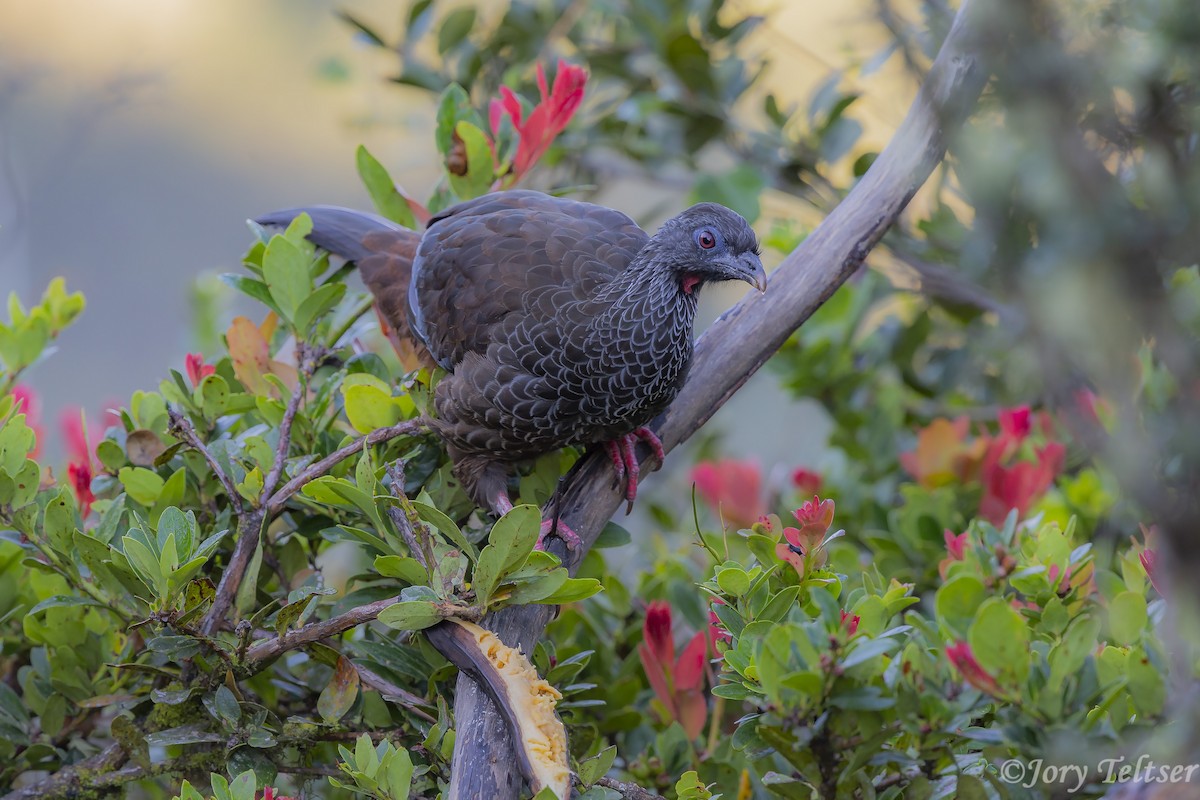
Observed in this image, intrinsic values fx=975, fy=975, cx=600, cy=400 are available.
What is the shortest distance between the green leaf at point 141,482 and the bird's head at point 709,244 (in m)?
1.15

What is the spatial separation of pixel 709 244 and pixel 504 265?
1.54ft

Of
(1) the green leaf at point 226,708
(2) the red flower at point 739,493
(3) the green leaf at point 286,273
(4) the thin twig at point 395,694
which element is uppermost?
(3) the green leaf at point 286,273

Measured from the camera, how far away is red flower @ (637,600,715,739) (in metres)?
1.99

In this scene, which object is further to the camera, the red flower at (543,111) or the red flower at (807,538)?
the red flower at (543,111)

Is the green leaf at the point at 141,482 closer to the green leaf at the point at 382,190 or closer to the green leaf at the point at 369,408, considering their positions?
the green leaf at the point at 369,408

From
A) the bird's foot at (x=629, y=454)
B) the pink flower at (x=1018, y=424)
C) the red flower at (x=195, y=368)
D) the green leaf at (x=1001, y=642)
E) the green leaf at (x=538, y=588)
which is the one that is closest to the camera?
the green leaf at (x=1001, y=642)

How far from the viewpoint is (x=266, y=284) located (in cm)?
205

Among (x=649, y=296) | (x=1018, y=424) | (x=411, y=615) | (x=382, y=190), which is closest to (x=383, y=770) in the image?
(x=411, y=615)

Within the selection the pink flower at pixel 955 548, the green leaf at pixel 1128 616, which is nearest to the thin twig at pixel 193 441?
the pink flower at pixel 955 548

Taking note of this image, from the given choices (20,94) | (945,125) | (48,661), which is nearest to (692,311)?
(945,125)

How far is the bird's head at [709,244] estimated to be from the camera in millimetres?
2186

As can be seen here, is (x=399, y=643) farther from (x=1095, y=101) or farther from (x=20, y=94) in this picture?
(x=20, y=94)

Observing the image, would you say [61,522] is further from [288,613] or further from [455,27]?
[455,27]

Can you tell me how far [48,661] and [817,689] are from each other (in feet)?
5.08
